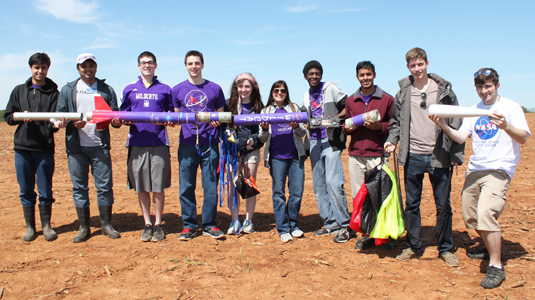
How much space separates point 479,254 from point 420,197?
3.49ft

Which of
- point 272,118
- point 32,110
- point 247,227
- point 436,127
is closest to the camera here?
point 436,127

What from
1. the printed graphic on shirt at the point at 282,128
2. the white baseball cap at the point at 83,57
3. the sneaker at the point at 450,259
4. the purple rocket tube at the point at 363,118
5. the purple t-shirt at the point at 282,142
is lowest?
the sneaker at the point at 450,259

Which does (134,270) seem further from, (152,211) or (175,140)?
(175,140)

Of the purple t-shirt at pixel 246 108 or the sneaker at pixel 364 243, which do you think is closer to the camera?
the sneaker at pixel 364 243

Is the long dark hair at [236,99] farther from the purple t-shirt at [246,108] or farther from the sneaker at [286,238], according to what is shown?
the sneaker at [286,238]

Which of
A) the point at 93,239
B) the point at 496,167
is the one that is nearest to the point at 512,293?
the point at 496,167

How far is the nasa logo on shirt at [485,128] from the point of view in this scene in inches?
172

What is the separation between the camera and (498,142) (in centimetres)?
432

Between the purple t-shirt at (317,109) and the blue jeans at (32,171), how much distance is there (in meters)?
3.95

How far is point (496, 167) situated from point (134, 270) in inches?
169

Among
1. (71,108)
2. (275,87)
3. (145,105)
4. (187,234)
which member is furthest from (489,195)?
(71,108)

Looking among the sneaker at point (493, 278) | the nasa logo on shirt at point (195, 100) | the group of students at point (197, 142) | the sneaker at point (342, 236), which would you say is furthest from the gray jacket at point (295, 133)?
the sneaker at point (493, 278)

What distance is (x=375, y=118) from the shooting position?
4996 millimetres

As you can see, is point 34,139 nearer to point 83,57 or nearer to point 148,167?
point 83,57
